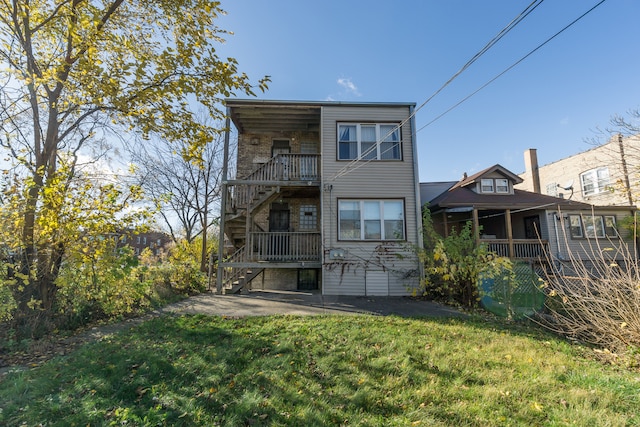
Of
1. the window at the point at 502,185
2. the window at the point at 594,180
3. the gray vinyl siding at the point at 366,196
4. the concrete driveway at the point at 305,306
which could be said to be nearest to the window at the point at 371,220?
the gray vinyl siding at the point at 366,196

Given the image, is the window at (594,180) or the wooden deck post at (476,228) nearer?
the wooden deck post at (476,228)

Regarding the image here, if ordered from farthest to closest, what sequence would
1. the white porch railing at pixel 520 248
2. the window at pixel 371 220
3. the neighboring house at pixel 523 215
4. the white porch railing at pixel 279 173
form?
the neighboring house at pixel 523 215 → the white porch railing at pixel 520 248 → the white porch railing at pixel 279 173 → the window at pixel 371 220

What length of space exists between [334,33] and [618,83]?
7.79m

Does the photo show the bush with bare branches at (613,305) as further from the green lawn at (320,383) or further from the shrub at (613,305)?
the green lawn at (320,383)

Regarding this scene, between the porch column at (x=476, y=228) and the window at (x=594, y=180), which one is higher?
the window at (x=594, y=180)

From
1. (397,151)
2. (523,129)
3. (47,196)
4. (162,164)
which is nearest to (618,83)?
(523,129)

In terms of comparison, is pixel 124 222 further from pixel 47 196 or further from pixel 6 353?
pixel 6 353

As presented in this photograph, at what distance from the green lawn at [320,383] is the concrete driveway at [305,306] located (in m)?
2.00

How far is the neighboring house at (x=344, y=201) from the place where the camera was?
10.8 meters

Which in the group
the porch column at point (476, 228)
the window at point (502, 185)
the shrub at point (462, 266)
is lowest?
the shrub at point (462, 266)

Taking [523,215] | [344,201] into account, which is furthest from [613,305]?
[523,215]

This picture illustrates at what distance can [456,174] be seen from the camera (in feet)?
63.8

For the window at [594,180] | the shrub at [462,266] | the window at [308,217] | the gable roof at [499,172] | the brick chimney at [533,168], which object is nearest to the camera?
the shrub at [462,266]

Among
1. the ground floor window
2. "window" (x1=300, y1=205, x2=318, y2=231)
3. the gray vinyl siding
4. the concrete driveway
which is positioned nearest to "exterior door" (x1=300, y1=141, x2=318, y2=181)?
the gray vinyl siding
